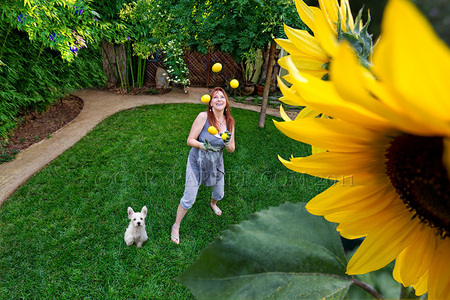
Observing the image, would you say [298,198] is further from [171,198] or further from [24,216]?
[24,216]

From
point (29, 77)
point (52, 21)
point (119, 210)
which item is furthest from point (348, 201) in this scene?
point (29, 77)

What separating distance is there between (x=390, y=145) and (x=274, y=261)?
0.67 ft

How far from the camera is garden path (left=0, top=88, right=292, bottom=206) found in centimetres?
433

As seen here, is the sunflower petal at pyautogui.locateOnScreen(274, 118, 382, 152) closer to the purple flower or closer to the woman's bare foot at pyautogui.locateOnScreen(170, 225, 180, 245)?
the woman's bare foot at pyautogui.locateOnScreen(170, 225, 180, 245)

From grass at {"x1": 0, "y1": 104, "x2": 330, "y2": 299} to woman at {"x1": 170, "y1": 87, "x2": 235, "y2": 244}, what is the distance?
0.44 m

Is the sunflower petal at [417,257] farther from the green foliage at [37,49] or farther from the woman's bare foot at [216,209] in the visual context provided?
the green foliage at [37,49]

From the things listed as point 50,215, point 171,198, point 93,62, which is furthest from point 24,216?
point 93,62

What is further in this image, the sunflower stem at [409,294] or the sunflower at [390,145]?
the sunflower stem at [409,294]

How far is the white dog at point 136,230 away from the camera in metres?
2.97

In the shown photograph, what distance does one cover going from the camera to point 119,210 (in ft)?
12.0

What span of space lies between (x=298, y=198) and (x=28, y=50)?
5.48 meters

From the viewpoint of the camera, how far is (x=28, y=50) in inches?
219

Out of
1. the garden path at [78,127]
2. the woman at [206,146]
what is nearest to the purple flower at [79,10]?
the garden path at [78,127]

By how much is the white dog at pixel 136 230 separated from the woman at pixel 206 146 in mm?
346
